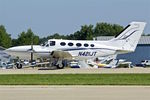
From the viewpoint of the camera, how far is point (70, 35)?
485 ft

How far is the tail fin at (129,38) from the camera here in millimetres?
46250

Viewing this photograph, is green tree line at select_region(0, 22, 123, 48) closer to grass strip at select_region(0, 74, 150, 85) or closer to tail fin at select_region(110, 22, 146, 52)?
tail fin at select_region(110, 22, 146, 52)

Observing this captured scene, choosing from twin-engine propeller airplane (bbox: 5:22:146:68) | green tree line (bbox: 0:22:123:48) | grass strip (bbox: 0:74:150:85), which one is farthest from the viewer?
green tree line (bbox: 0:22:123:48)

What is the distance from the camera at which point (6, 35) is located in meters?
104

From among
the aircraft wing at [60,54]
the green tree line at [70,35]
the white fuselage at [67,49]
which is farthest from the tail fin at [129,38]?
the green tree line at [70,35]

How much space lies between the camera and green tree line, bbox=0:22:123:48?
101062 mm

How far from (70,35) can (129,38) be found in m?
101

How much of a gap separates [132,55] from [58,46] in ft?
162

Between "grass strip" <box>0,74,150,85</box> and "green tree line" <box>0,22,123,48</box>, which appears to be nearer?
"grass strip" <box>0,74,150,85</box>

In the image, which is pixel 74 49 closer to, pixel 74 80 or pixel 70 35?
pixel 74 80

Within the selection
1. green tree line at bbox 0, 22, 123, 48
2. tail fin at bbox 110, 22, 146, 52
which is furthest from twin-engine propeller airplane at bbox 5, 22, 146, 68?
green tree line at bbox 0, 22, 123, 48

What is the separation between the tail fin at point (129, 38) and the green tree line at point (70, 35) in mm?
40025
